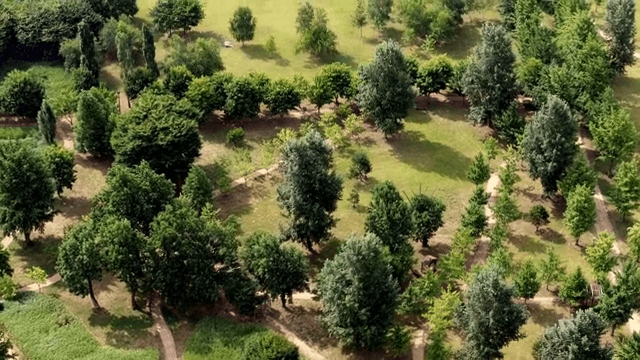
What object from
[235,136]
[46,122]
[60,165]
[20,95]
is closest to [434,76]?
[235,136]

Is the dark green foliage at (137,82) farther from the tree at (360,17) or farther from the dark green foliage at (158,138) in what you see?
the tree at (360,17)

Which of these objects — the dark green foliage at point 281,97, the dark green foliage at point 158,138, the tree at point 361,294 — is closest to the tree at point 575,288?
the tree at point 361,294

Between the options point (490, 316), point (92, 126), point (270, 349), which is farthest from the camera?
point (92, 126)

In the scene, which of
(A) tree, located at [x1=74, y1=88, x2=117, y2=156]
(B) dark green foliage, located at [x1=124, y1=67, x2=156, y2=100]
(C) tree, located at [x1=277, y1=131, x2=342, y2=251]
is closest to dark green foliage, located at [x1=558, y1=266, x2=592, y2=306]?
(C) tree, located at [x1=277, y1=131, x2=342, y2=251]

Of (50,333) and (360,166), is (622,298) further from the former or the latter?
(50,333)

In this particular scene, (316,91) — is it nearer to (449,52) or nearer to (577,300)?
(449,52)

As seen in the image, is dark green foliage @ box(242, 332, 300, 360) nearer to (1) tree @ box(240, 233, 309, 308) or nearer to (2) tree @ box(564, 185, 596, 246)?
(1) tree @ box(240, 233, 309, 308)

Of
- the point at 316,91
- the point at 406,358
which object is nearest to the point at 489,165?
the point at 316,91

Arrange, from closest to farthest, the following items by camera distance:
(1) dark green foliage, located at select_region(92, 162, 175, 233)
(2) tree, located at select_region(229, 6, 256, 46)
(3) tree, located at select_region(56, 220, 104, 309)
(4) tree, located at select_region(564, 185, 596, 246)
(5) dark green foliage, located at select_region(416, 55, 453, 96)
A: (3) tree, located at select_region(56, 220, 104, 309) < (1) dark green foliage, located at select_region(92, 162, 175, 233) < (4) tree, located at select_region(564, 185, 596, 246) < (5) dark green foliage, located at select_region(416, 55, 453, 96) < (2) tree, located at select_region(229, 6, 256, 46)
